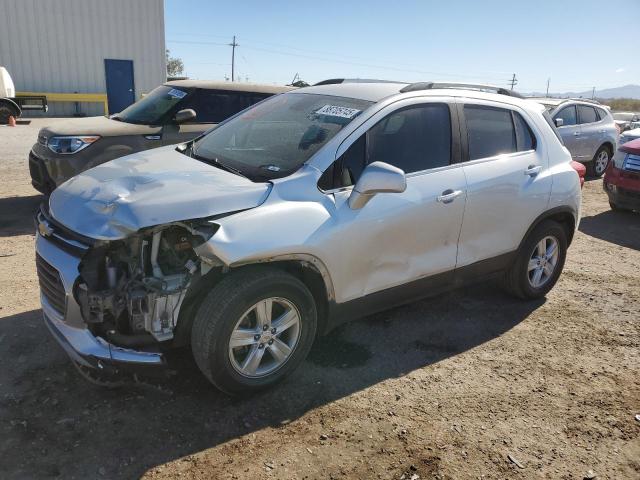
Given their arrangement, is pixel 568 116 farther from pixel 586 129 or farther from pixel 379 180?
pixel 379 180

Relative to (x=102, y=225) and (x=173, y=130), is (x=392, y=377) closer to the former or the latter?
(x=102, y=225)

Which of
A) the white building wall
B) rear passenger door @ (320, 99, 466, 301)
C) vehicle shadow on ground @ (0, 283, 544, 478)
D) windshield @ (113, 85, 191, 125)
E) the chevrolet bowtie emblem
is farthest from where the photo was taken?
the white building wall

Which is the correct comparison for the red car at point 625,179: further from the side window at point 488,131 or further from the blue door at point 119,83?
the blue door at point 119,83

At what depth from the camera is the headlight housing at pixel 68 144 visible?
6270 mm

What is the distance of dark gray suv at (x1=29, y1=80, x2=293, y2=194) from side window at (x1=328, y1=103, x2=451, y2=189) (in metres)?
3.79

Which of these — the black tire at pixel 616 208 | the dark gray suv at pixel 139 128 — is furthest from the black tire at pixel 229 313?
the black tire at pixel 616 208

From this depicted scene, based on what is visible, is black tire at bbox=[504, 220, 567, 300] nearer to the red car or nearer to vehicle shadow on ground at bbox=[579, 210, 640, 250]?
vehicle shadow on ground at bbox=[579, 210, 640, 250]

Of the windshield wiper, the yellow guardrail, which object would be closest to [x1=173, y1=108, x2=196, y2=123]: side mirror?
the windshield wiper

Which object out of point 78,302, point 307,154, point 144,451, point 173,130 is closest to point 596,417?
point 307,154

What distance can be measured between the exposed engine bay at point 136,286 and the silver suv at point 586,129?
9.68 meters

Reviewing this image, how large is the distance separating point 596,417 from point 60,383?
11.0 ft

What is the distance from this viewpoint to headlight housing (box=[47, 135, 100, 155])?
627 centimetres

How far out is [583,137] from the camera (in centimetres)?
1119

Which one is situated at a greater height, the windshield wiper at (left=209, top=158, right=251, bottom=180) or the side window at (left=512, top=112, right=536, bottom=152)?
the side window at (left=512, top=112, right=536, bottom=152)
